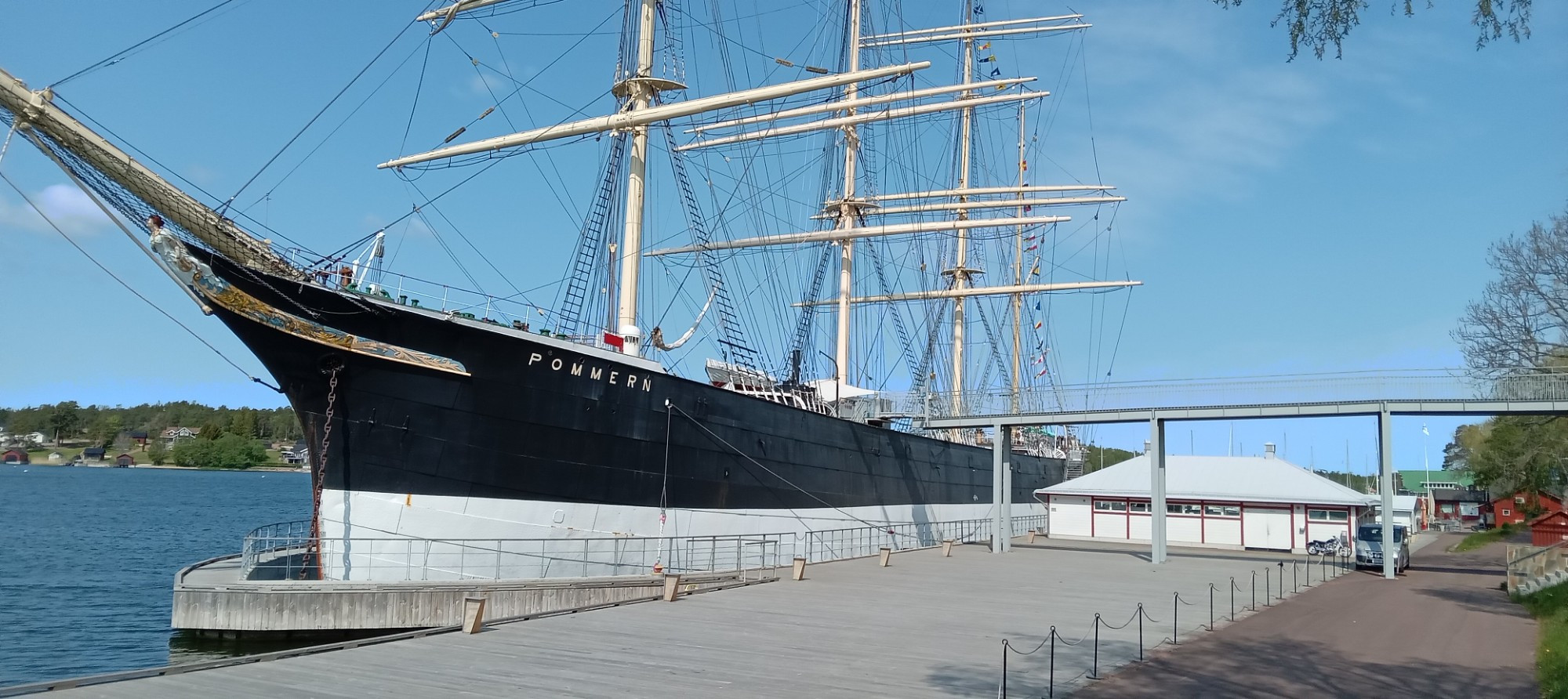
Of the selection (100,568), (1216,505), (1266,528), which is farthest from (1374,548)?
(100,568)

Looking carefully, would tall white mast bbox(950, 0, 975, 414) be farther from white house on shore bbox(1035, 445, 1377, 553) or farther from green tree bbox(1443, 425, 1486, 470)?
green tree bbox(1443, 425, 1486, 470)

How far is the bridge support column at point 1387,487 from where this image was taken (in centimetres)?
2094

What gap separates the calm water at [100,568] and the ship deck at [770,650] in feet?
23.6

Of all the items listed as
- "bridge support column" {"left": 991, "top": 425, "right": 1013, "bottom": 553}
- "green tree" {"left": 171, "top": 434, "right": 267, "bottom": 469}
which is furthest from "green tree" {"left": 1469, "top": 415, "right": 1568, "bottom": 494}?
"green tree" {"left": 171, "top": 434, "right": 267, "bottom": 469}

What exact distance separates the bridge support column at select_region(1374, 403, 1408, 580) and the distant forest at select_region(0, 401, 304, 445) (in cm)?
13309

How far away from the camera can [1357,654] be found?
11.0 meters

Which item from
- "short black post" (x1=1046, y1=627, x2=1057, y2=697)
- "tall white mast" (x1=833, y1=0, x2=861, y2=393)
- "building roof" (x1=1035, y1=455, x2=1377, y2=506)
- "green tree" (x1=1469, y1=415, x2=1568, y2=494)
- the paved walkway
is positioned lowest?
the paved walkway

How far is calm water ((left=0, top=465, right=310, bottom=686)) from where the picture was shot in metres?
15.8

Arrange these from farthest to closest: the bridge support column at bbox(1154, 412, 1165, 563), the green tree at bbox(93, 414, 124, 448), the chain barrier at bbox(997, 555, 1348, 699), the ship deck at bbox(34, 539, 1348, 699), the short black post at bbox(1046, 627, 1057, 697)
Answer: the green tree at bbox(93, 414, 124, 448) → the bridge support column at bbox(1154, 412, 1165, 563) → the chain barrier at bbox(997, 555, 1348, 699) → the short black post at bbox(1046, 627, 1057, 697) → the ship deck at bbox(34, 539, 1348, 699)

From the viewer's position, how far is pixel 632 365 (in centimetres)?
1769

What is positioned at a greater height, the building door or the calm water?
the building door

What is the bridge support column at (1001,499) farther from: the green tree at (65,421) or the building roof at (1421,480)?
the green tree at (65,421)

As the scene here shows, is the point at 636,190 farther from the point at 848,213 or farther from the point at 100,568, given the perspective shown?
the point at 100,568

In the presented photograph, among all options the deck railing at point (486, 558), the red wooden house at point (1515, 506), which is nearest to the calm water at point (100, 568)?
the deck railing at point (486, 558)
